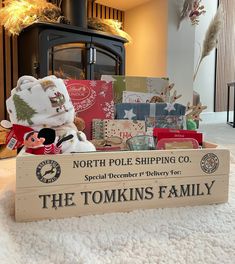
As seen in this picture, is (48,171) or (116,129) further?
(116,129)

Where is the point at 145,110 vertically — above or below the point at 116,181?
above

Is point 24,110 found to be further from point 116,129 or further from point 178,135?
point 178,135

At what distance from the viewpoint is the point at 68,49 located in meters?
1.82

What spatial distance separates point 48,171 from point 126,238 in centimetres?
23

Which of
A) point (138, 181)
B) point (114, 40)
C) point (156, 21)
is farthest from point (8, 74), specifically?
point (138, 181)

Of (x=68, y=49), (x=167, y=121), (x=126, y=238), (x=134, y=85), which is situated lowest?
(x=126, y=238)

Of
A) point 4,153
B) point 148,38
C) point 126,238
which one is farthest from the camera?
point 148,38

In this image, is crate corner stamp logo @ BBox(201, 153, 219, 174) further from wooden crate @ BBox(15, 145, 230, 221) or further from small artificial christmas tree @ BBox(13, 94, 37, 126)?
small artificial christmas tree @ BBox(13, 94, 37, 126)

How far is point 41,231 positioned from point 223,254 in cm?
37

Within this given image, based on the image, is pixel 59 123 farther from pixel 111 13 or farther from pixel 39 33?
pixel 111 13

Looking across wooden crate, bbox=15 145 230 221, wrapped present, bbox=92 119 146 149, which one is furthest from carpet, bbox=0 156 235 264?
wrapped present, bbox=92 119 146 149

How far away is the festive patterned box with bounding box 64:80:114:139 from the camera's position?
98 cm

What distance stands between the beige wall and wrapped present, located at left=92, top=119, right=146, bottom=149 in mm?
1577

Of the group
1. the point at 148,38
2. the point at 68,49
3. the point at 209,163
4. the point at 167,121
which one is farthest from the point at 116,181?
the point at 148,38
